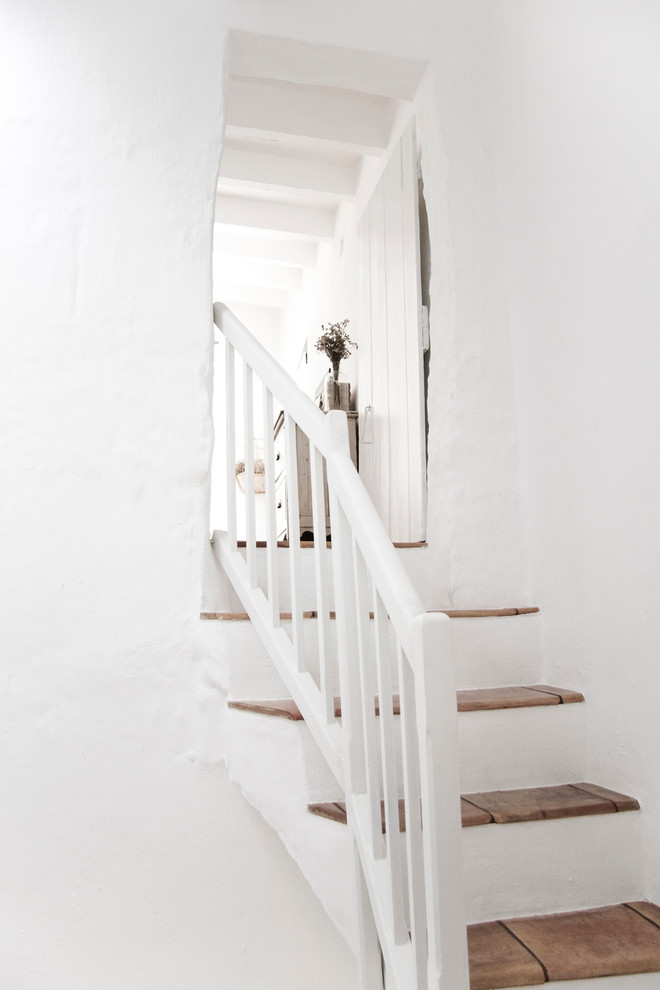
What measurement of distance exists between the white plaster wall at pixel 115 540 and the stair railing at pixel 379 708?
299 mm

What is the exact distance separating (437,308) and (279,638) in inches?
53.8

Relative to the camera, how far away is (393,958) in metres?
1.36

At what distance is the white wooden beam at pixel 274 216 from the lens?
5137 millimetres

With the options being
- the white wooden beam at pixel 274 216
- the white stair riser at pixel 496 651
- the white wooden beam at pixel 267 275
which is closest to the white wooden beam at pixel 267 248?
the white wooden beam at pixel 274 216

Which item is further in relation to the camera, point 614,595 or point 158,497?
point 158,497

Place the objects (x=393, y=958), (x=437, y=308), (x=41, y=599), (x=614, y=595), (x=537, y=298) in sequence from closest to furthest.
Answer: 1. (x=393, y=958)
2. (x=614, y=595)
3. (x=41, y=599)
4. (x=537, y=298)
5. (x=437, y=308)

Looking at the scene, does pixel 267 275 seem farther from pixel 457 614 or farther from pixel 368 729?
pixel 368 729

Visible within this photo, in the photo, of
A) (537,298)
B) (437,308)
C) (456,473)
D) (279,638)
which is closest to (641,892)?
(279,638)

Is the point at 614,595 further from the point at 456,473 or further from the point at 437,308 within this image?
the point at 437,308

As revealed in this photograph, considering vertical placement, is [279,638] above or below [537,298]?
below

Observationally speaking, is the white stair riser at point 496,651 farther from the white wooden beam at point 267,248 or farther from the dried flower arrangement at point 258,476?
the dried flower arrangement at point 258,476

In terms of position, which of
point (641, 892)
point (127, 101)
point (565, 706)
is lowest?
point (641, 892)

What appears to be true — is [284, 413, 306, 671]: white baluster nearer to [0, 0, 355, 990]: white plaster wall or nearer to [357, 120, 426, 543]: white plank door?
[0, 0, 355, 990]: white plaster wall

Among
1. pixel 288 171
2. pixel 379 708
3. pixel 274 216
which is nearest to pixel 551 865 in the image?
pixel 379 708
